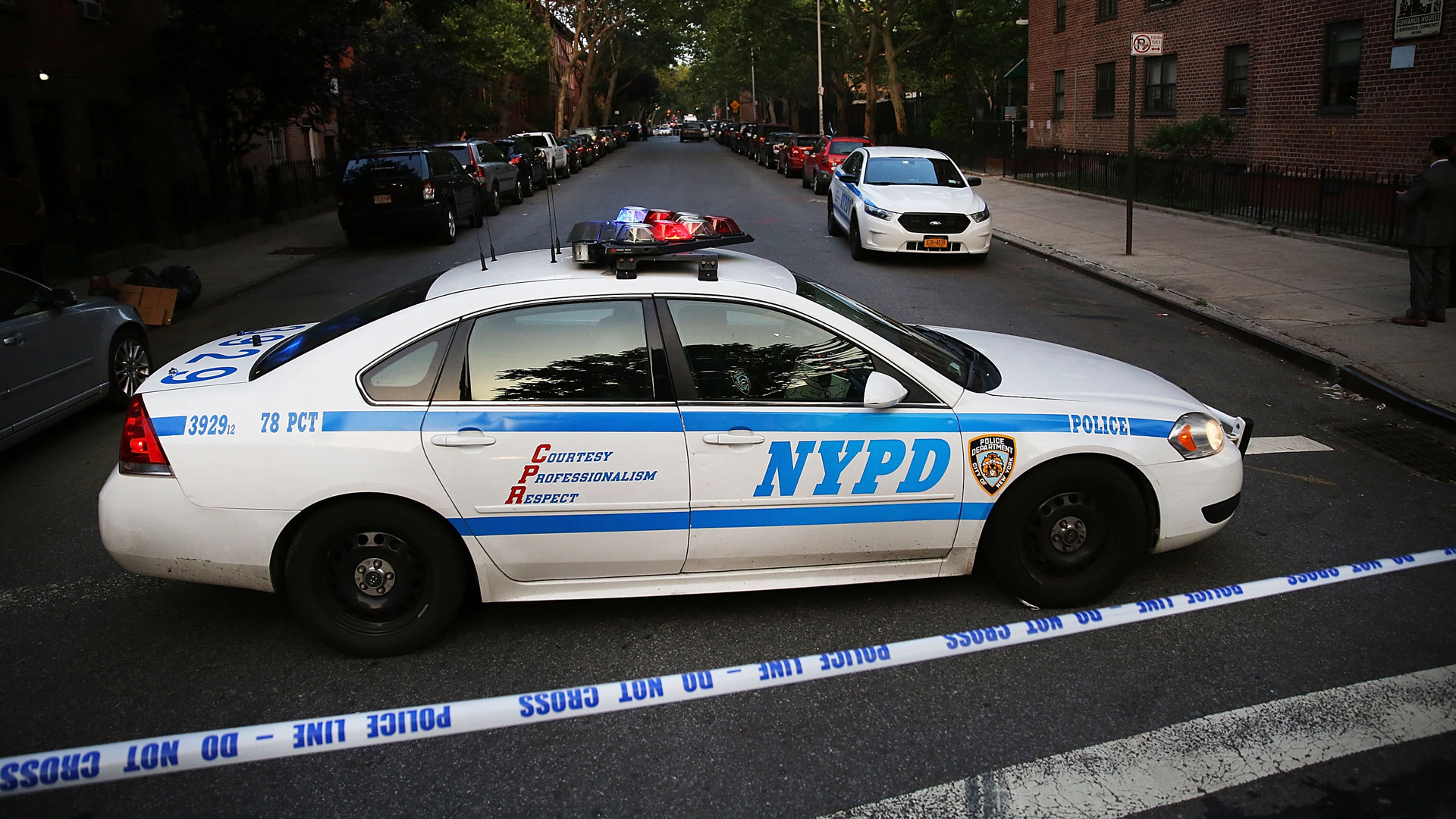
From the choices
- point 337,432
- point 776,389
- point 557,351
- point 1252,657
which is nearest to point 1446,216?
point 1252,657

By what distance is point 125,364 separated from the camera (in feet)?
27.9

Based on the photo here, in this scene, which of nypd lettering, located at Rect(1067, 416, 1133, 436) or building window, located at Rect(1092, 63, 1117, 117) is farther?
building window, located at Rect(1092, 63, 1117, 117)

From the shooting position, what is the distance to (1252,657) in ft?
13.6

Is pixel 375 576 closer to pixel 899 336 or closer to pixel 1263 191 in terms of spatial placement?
pixel 899 336

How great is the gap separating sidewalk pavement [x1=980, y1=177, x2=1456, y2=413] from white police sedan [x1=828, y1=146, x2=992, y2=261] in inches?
62.7

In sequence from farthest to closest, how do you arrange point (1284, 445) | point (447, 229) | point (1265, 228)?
point (447, 229) → point (1265, 228) → point (1284, 445)

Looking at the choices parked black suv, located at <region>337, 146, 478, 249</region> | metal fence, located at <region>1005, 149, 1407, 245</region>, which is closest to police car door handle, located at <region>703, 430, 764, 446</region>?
metal fence, located at <region>1005, 149, 1407, 245</region>

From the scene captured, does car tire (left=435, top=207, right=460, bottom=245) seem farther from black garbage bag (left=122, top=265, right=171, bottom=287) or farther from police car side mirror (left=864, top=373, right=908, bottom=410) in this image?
police car side mirror (left=864, top=373, right=908, bottom=410)

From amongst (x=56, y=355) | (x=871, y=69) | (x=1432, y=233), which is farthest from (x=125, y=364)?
(x=871, y=69)

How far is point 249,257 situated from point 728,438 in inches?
638

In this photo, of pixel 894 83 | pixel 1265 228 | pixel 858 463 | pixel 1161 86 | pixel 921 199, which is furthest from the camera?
pixel 894 83

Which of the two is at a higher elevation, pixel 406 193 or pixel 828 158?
pixel 828 158

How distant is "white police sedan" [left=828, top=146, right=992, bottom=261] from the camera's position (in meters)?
14.8

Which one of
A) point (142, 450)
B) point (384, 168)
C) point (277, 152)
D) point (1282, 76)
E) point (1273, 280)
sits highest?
point (1282, 76)
